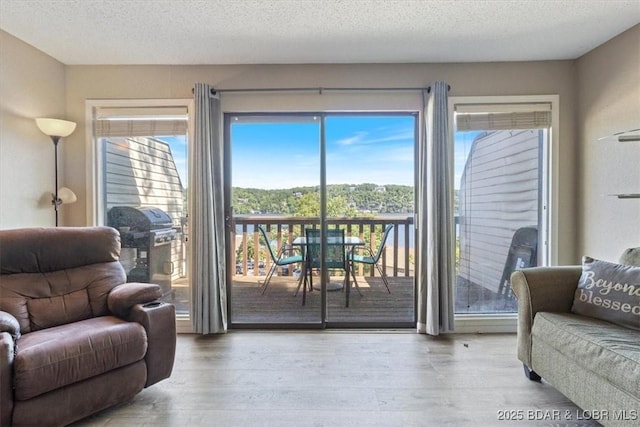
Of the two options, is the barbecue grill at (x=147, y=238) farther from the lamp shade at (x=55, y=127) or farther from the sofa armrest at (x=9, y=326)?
the sofa armrest at (x=9, y=326)

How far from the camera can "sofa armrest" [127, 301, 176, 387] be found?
2.00m

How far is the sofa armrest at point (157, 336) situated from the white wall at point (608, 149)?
11.0ft

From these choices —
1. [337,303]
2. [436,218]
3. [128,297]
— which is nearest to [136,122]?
[128,297]

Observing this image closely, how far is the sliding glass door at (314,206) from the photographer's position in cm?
312

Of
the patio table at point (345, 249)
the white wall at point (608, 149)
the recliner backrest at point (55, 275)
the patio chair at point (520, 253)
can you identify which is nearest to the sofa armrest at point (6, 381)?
the recliner backrest at point (55, 275)

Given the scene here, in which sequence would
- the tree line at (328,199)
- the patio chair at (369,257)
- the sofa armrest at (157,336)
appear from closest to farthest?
1. the sofa armrest at (157,336)
2. the tree line at (328,199)
3. the patio chair at (369,257)

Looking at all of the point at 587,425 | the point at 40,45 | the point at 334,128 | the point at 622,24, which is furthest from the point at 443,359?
the point at 40,45

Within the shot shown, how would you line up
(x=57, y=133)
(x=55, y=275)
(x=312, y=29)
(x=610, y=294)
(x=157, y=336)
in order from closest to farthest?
(x=610, y=294) → (x=157, y=336) → (x=55, y=275) → (x=312, y=29) → (x=57, y=133)

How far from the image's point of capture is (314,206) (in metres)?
3.14

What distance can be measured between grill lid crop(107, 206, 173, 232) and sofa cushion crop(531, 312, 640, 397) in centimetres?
320

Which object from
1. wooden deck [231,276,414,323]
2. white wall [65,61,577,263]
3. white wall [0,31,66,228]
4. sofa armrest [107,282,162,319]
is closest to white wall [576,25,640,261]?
white wall [65,61,577,263]

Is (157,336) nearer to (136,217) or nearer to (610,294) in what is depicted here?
(136,217)

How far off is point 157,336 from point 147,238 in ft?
4.60

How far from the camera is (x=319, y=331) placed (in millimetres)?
3041
